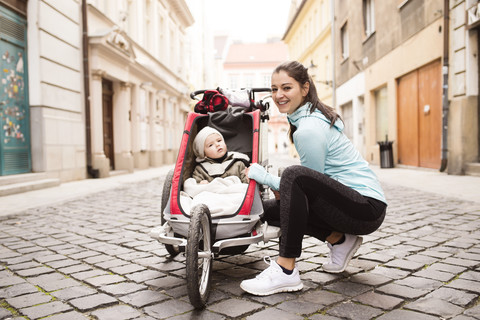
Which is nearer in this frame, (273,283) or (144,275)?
(273,283)

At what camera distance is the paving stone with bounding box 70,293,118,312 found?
2.51m

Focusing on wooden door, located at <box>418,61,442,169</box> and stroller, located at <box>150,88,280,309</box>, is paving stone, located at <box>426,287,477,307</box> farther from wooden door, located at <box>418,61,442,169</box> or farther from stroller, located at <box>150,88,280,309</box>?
wooden door, located at <box>418,61,442,169</box>

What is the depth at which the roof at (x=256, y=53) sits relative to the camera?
63.8 metres

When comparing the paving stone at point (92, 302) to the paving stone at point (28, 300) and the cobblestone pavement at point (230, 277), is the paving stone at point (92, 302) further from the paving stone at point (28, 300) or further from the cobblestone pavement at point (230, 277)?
the paving stone at point (28, 300)

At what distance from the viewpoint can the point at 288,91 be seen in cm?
285

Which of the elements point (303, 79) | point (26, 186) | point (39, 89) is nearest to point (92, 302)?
point (303, 79)

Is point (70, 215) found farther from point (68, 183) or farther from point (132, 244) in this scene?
point (68, 183)

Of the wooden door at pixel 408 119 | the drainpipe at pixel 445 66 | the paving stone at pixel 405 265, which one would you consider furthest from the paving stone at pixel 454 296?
the wooden door at pixel 408 119

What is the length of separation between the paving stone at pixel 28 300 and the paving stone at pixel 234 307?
40.7 inches

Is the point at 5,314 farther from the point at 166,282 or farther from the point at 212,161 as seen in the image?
the point at 212,161

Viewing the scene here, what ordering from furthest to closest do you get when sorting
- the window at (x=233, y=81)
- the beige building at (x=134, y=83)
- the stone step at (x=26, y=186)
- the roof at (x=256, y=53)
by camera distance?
1. the roof at (x=256, y=53)
2. the window at (x=233, y=81)
3. the beige building at (x=134, y=83)
4. the stone step at (x=26, y=186)

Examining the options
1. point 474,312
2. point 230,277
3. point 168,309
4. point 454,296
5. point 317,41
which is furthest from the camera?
point 317,41

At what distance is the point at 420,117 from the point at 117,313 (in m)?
11.5

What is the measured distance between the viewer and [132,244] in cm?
406
